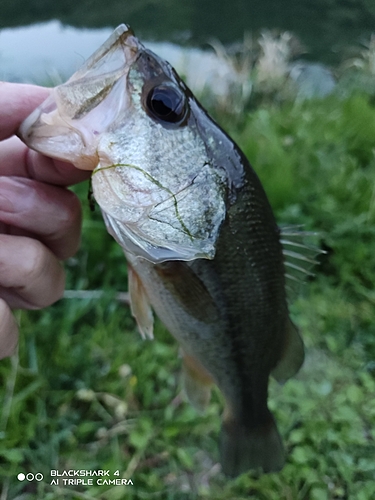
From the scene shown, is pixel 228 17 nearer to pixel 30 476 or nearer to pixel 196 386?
pixel 196 386

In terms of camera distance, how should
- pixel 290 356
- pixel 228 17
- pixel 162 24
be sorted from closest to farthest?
pixel 290 356 < pixel 162 24 < pixel 228 17

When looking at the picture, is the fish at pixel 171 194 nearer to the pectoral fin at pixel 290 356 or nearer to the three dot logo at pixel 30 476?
the pectoral fin at pixel 290 356

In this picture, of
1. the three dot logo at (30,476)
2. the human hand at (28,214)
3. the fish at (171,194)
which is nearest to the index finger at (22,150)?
the human hand at (28,214)

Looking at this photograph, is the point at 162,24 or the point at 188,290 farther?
the point at 162,24

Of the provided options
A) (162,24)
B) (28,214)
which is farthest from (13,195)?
(162,24)

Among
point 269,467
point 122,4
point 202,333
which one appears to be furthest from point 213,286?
point 122,4

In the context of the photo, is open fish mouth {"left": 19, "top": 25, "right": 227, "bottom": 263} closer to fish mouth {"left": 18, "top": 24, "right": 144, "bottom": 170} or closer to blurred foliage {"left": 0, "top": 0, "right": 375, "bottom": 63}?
fish mouth {"left": 18, "top": 24, "right": 144, "bottom": 170}

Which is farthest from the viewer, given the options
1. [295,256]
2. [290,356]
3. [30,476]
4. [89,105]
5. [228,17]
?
[228,17]
